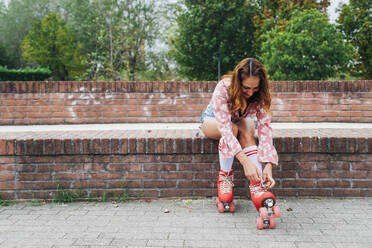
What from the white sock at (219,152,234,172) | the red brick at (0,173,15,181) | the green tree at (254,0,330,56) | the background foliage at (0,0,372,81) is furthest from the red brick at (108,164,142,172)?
the green tree at (254,0,330,56)

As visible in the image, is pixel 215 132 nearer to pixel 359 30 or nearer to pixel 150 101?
pixel 150 101

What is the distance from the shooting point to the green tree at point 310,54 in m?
9.36

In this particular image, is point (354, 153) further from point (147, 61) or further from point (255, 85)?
point (147, 61)

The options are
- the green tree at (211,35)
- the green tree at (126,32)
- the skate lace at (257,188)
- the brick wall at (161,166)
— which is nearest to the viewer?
the skate lace at (257,188)

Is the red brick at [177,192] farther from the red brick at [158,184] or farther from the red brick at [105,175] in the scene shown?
the red brick at [105,175]

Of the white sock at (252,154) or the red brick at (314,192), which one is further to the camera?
the red brick at (314,192)

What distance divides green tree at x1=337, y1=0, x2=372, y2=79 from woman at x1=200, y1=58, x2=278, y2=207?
17.9 metres

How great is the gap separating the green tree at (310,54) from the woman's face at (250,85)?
7.53 m

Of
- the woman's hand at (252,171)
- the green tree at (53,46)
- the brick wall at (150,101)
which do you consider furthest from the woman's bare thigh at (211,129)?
the green tree at (53,46)

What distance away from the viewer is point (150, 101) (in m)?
5.61

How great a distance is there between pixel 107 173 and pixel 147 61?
17.4 meters

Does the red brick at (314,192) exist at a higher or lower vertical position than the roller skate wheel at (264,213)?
lower

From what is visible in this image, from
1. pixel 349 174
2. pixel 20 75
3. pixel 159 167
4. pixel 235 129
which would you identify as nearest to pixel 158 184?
pixel 159 167

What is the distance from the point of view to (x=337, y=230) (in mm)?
2332
